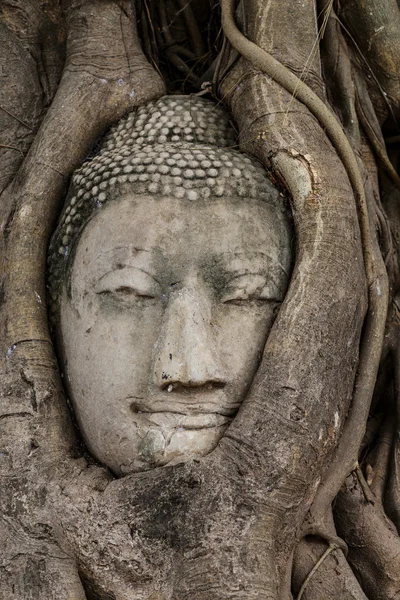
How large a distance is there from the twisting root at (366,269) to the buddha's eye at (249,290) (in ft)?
1.04

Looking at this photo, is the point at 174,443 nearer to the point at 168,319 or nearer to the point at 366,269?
the point at 168,319

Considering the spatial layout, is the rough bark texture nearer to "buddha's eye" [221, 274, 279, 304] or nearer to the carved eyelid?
"buddha's eye" [221, 274, 279, 304]

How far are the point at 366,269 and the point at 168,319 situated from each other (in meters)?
0.62

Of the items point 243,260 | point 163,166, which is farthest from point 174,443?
point 163,166

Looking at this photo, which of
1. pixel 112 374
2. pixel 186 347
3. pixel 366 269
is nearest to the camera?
pixel 186 347

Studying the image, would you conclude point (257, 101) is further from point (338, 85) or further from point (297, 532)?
point (297, 532)

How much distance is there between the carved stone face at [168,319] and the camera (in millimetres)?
2111

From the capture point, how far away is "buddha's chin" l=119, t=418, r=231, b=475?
2094mm

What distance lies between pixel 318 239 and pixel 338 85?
2.31ft

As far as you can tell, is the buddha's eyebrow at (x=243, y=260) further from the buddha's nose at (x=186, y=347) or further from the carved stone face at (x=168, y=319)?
the buddha's nose at (x=186, y=347)

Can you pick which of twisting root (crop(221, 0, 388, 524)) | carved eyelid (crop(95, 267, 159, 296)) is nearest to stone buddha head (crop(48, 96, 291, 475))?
carved eyelid (crop(95, 267, 159, 296))

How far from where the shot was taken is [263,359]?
2.15 metres

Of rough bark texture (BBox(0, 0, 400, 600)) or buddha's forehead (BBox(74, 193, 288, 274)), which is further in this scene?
buddha's forehead (BBox(74, 193, 288, 274))

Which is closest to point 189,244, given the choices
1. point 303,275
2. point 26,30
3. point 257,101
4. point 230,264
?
point 230,264
